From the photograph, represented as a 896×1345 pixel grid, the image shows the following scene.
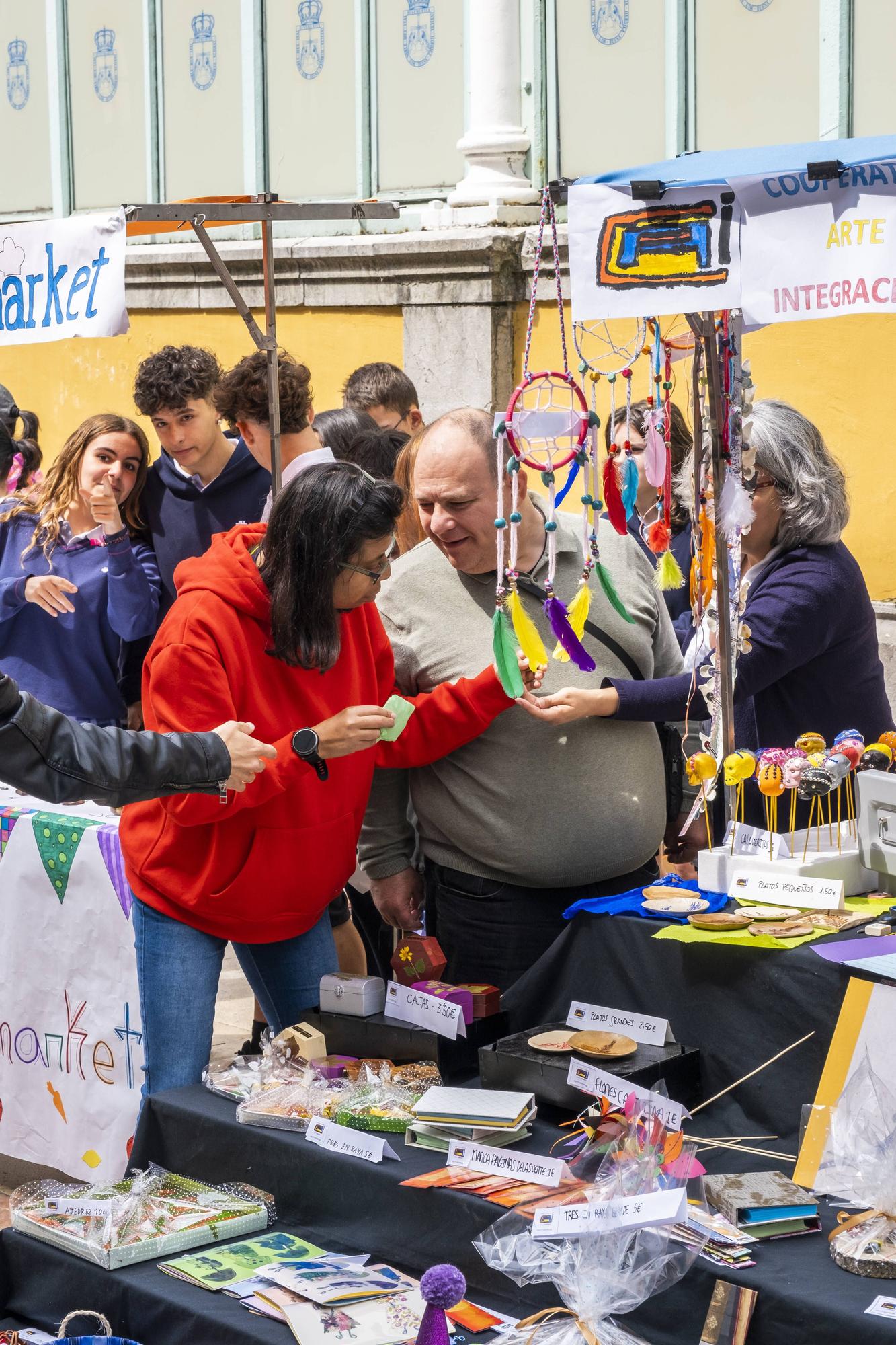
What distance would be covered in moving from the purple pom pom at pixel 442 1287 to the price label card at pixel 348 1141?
1.48 ft

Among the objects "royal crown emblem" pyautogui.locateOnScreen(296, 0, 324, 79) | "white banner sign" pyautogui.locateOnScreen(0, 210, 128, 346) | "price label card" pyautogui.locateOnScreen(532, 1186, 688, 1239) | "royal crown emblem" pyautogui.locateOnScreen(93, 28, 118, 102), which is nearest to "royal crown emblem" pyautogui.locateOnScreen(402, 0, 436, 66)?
"royal crown emblem" pyautogui.locateOnScreen(296, 0, 324, 79)

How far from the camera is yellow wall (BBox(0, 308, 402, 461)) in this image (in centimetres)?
759

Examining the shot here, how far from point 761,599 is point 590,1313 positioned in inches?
59.4

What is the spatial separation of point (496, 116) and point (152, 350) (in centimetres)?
269

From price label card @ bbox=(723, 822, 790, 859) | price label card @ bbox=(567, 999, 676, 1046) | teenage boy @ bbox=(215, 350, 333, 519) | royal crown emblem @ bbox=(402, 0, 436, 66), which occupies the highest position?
royal crown emblem @ bbox=(402, 0, 436, 66)

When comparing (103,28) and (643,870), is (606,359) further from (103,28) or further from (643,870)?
(103,28)

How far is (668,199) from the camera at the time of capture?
248cm

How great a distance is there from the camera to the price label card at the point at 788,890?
97.9 inches

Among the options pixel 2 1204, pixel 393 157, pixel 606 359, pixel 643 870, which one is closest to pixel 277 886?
pixel 643 870

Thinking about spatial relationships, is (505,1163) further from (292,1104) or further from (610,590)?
(610,590)

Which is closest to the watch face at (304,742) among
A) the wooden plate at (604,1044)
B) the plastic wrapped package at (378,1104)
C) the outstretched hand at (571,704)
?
the outstretched hand at (571,704)

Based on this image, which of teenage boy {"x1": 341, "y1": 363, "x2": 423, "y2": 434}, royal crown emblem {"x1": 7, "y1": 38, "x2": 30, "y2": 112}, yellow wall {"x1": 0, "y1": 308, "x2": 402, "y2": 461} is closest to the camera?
teenage boy {"x1": 341, "y1": 363, "x2": 423, "y2": 434}

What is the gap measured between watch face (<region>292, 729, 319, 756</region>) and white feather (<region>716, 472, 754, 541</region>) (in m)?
0.81

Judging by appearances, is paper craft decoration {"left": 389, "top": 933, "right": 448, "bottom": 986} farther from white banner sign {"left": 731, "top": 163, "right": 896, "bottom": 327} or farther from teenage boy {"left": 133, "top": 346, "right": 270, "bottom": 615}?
teenage boy {"left": 133, "top": 346, "right": 270, "bottom": 615}
